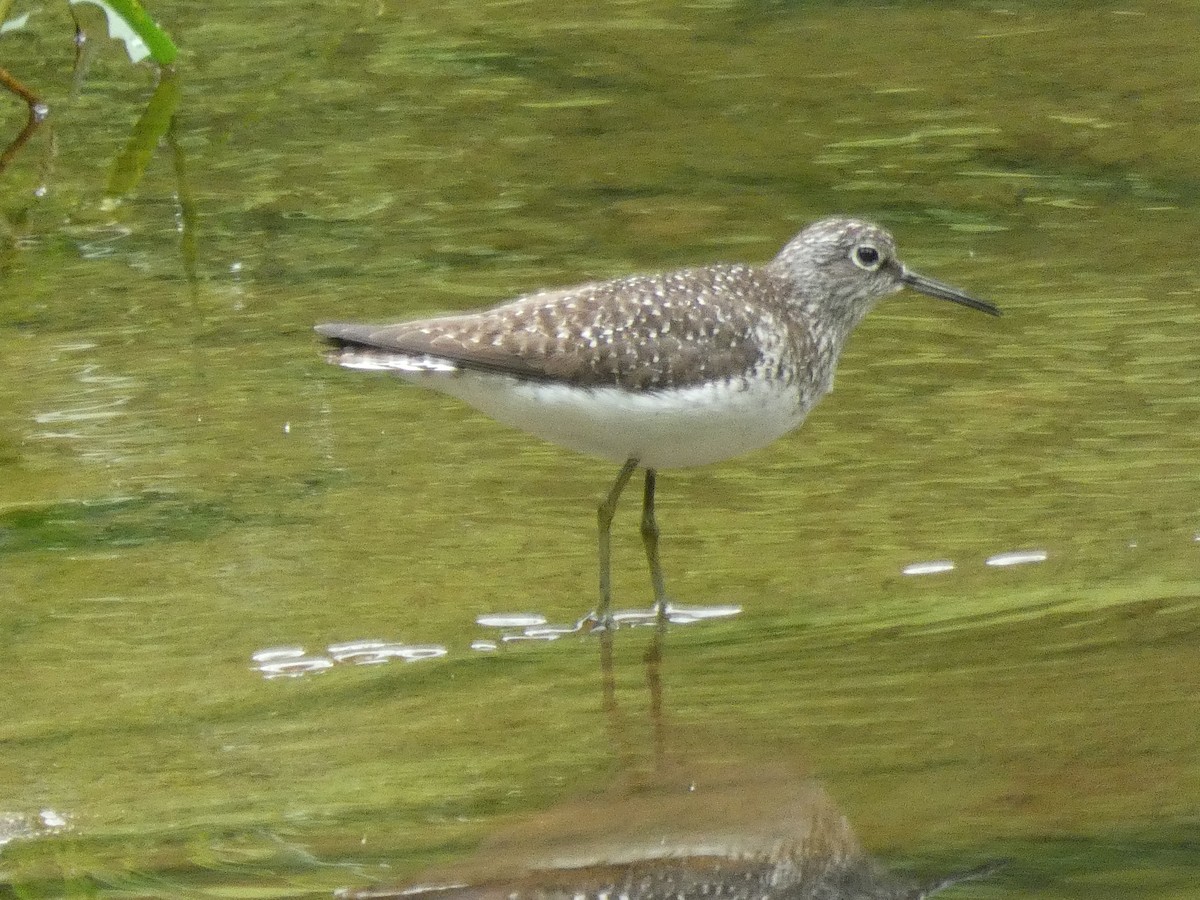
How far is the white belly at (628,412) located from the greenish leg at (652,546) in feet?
0.78

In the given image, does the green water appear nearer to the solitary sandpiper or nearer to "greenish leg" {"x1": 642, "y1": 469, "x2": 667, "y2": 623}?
"greenish leg" {"x1": 642, "y1": 469, "x2": 667, "y2": 623}

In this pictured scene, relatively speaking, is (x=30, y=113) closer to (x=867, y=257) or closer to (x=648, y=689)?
(x=867, y=257)

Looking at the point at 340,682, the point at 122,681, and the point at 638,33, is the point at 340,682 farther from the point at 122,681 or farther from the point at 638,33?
the point at 638,33

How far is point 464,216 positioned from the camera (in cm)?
871

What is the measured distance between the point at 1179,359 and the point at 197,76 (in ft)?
18.8

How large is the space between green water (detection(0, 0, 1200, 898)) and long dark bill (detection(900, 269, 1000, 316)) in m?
0.44

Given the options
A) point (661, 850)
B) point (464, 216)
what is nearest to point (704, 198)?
point (464, 216)

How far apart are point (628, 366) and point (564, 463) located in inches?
48.1

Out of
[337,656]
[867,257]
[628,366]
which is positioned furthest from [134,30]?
[337,656]

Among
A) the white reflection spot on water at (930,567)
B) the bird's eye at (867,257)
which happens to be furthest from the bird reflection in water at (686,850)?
the bird's eye at (867,257)

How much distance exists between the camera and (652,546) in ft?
19.4

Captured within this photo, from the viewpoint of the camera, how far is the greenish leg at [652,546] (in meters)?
5.80

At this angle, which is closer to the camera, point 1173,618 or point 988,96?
point 1173,618

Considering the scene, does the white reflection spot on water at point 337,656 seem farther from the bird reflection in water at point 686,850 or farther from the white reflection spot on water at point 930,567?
the white reflection spot on water at point 930,567
